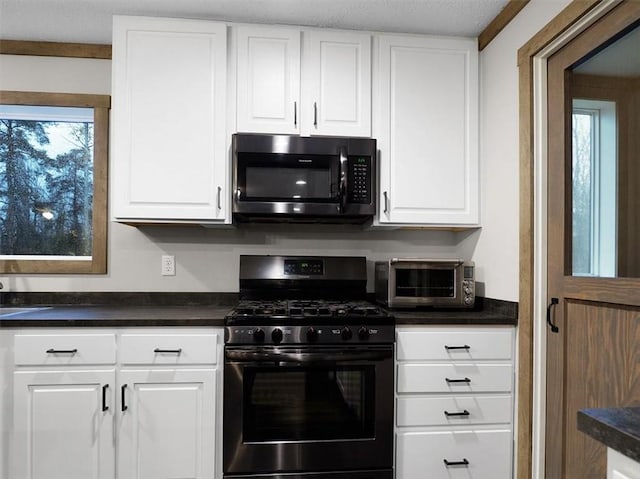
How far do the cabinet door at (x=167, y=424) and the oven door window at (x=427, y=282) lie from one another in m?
1.05

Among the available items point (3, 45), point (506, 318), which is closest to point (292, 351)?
point (506, 318)

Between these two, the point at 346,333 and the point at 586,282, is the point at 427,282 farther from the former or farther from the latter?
the point at 586,282

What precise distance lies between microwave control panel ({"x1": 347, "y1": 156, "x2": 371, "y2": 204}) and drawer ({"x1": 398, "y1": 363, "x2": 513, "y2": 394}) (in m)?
0.86

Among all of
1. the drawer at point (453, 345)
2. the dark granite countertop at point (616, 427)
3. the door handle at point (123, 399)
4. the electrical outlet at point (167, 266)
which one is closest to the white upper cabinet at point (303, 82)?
the electrical outlet at point (167, 266)

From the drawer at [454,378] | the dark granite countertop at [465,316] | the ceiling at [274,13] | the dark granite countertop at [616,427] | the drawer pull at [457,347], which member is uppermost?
the ceiling at [274,13]

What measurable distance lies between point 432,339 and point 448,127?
115 centimetres

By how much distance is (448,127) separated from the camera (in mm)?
2172

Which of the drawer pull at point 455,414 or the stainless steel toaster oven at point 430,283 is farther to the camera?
the stainless steel toaster oven at point 430,283

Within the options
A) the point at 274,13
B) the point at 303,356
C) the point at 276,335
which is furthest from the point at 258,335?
the point at 274,13

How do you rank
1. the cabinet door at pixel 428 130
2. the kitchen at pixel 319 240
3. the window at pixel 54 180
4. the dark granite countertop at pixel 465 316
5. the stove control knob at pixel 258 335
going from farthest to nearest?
the window at pixel 54 180, the cabinet door at pixel 428 130, the kitchen at pixel 319 240, the dark granite countertop at pixel 465 316, the stove control knob at pixel 258 335

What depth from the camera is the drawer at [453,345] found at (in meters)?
1.87

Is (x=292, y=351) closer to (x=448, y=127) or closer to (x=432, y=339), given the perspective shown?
(x=432, y=339)

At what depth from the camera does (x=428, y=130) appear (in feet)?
7.09

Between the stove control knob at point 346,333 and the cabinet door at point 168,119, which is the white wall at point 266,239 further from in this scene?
the stove control knob at point 346,333
